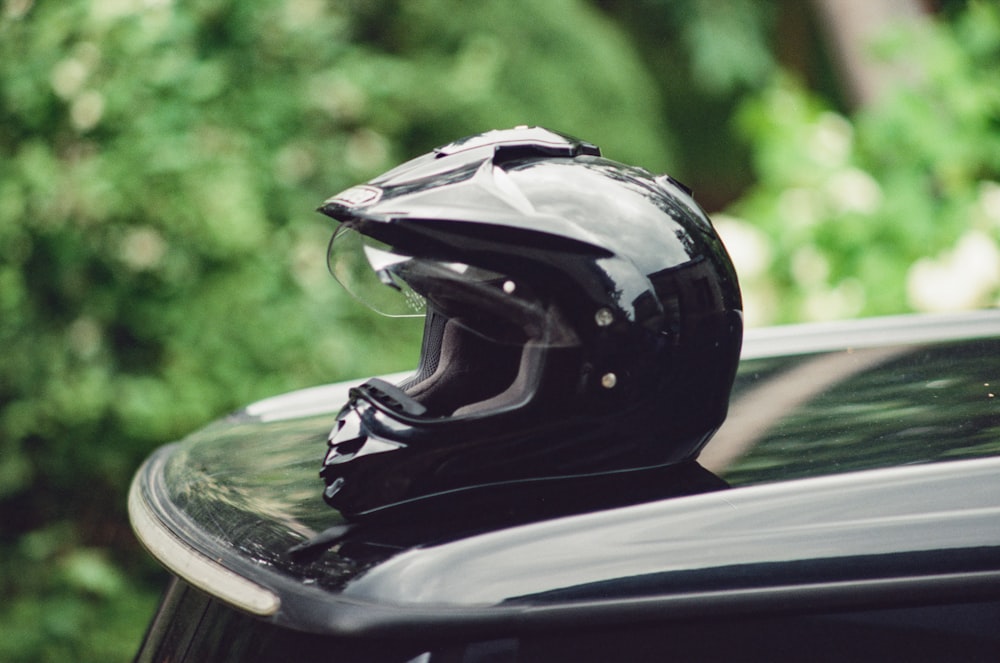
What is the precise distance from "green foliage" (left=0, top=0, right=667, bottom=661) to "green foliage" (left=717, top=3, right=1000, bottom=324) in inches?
67.0

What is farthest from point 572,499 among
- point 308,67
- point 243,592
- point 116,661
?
point 308,67

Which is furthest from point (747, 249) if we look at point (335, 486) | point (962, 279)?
point (335, 486)

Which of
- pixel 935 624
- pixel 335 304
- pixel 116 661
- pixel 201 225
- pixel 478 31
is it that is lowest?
pixel 116 661

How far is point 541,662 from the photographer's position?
105 centimetres

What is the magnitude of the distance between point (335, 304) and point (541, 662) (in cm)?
359

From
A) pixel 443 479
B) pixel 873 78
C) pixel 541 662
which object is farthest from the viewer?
pixel 873 78

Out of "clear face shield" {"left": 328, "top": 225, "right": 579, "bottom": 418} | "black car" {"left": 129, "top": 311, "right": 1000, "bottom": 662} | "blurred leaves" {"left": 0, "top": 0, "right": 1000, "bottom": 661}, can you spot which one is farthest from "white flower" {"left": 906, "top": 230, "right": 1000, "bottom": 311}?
"clear face shield" {"left": 328, "top": 225, "right": 579, "bottom": 418}

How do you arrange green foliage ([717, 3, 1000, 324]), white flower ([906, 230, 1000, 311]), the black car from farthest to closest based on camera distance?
green foliage ([717, 3, 1000, 324])
white flower ([906, 230, 1000, 311])
the black car

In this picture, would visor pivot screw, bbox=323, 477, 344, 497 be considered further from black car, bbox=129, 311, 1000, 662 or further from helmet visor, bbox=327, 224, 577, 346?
helmet visor, bbox=327, 224, 577, 346

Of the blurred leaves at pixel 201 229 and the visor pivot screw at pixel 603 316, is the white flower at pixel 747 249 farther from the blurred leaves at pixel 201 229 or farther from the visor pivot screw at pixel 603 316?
the visor pivot screw at pixel 603 316

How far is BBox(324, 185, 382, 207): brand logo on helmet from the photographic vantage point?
53.3 inches

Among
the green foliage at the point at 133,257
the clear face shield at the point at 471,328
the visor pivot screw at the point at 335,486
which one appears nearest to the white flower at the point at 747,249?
the green foliage at the point at 133,257

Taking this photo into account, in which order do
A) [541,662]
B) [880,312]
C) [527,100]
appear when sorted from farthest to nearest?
[527,100] → [880,312] → [541,662]

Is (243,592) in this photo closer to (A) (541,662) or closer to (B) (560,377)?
(A) (541,662)
